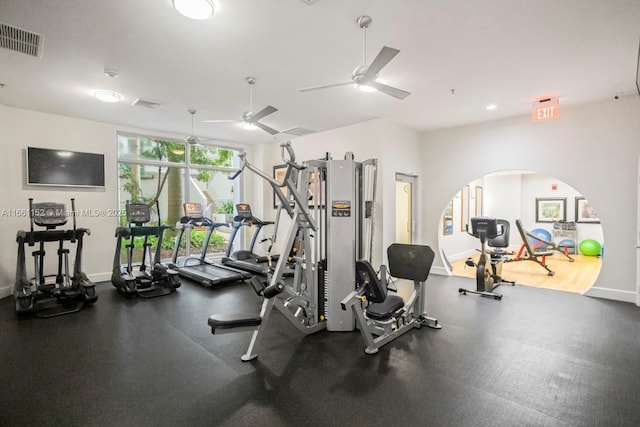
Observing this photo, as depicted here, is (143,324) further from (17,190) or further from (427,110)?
(427,110)

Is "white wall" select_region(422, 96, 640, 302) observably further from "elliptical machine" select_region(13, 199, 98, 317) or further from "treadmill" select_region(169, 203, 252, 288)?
"elliptical machine" select_region(13, 199, 98, 317)

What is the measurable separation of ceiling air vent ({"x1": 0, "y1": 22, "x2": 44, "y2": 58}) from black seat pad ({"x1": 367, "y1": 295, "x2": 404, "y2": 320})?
13.7ft

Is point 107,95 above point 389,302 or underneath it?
above

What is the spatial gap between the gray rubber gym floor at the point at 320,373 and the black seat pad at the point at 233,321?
37cm

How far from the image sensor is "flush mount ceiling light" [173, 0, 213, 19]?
2.39 meters

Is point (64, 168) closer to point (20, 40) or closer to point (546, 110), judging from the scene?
point (20, 40)

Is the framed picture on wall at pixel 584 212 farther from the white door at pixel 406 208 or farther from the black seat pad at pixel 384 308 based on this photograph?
the black seat pad at pixel 384 308

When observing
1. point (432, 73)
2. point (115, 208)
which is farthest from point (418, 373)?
point (115, 208)

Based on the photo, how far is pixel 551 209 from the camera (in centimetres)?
926

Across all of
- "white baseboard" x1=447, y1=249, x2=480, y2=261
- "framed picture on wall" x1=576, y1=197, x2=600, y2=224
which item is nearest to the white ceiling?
"white baseboard" x1=447, y1=249, x2=480, y2=261

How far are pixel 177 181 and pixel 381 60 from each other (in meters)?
6.02

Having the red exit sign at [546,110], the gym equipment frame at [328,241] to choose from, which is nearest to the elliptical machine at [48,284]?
the gym equipment frame at [328,241]

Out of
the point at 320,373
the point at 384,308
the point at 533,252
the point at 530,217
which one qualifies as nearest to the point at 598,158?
the point at 533,252

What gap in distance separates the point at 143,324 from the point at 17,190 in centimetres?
371
